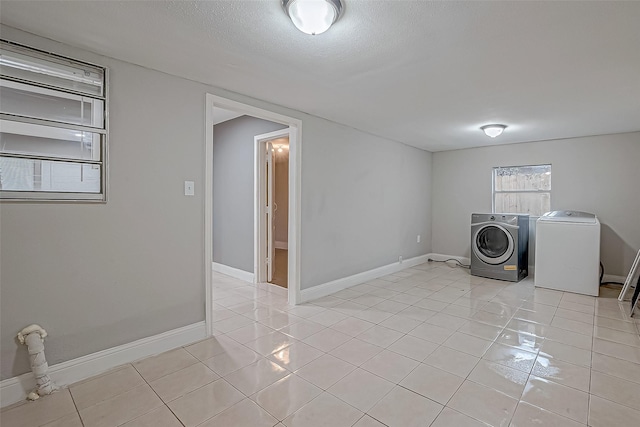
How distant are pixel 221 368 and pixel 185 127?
1.85 metres

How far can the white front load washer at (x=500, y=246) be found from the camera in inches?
177

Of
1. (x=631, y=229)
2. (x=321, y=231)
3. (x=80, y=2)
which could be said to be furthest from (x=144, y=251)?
(x=631, y=229)

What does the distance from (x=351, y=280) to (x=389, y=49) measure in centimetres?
293

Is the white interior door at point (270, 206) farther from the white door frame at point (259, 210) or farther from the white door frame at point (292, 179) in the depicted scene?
the white door frame at point (292, 179)

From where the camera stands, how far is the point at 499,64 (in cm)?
224

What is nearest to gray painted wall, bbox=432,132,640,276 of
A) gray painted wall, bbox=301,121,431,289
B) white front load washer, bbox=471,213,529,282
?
white front load washer, bbox=471,213,529,282

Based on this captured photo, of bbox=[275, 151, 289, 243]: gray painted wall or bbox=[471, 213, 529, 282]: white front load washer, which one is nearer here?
bbox=[471, 213, 529, 282]: white front load washer

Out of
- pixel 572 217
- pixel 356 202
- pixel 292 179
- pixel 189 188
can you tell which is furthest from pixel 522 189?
pixel 189 188

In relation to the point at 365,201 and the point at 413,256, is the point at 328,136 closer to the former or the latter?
the point at 365,201

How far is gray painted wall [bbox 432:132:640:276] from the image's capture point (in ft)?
13.9

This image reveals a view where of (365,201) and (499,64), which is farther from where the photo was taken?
(365,201)

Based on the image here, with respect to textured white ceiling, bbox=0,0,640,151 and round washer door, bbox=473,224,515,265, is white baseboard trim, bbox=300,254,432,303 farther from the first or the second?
textured white ceiling, bbox=0,0,640,151

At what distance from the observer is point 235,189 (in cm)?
465

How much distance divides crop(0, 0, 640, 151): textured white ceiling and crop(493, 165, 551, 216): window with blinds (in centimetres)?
172
